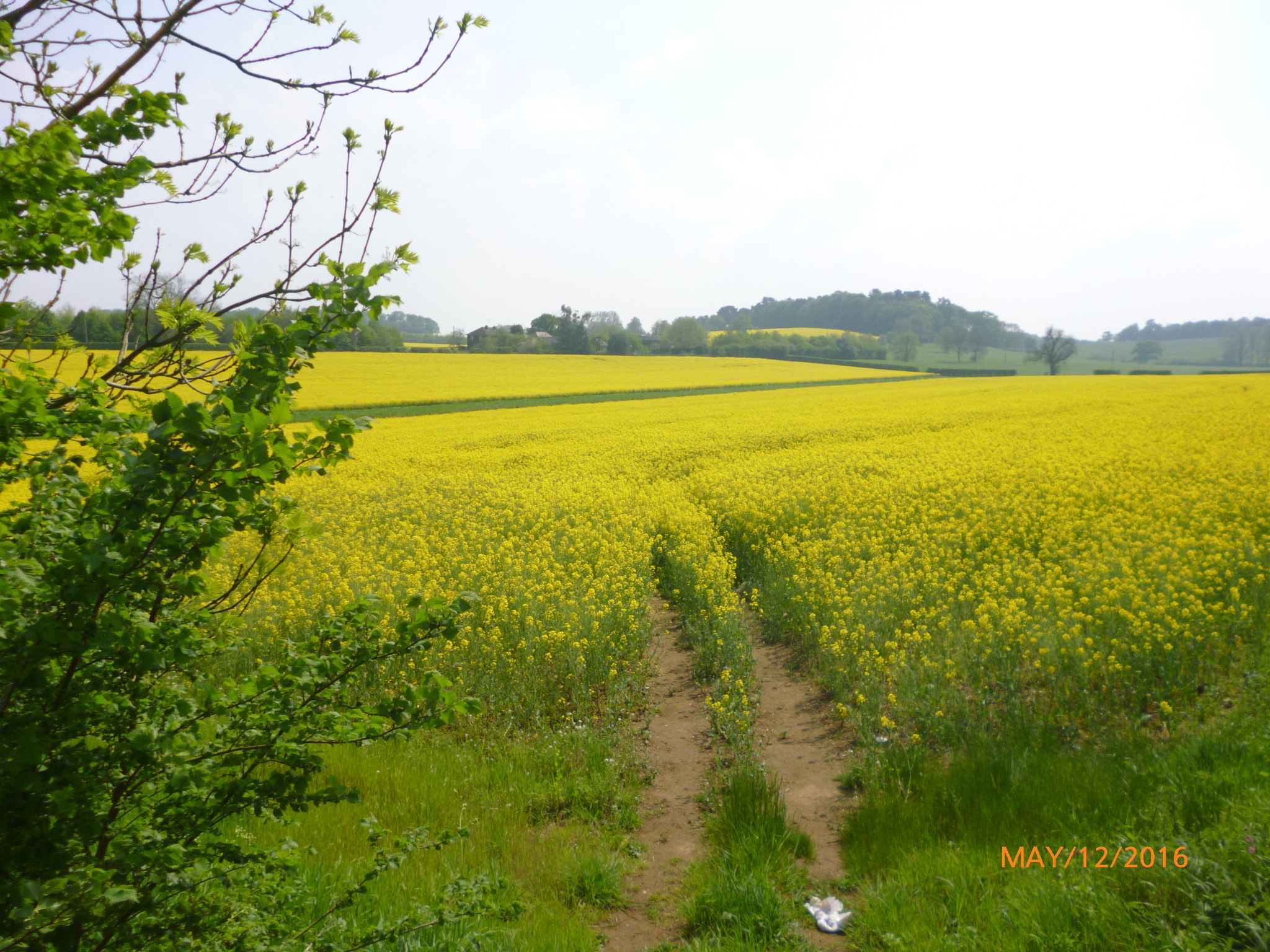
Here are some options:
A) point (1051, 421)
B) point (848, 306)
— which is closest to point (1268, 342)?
point (848, 306)

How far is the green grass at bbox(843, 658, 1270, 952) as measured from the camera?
2.79m

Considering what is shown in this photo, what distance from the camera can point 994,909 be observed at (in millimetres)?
3074

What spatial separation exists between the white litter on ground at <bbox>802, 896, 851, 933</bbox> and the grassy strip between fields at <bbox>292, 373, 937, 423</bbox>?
1890cm

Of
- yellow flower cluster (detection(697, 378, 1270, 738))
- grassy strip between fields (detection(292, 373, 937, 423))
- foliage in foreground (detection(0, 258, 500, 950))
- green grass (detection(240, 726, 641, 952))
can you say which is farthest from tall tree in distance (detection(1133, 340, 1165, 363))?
foliage in foreground (detection(0, 258, 500, 950))

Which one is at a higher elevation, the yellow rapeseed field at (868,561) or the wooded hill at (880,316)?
the wooded hill at (880,316)

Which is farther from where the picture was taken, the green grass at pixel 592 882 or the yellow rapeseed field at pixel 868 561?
the yellow rapeseed field at pixel 868 561

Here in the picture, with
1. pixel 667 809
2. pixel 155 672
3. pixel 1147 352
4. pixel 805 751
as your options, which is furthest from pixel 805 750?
pixel 1147 352

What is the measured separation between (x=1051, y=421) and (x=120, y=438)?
22012 millimetres

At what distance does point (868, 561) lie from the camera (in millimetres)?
8234

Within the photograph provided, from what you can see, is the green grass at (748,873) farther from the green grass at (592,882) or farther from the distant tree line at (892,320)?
the distant tree line at (892,320)

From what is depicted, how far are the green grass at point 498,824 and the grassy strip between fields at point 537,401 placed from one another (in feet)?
54.9

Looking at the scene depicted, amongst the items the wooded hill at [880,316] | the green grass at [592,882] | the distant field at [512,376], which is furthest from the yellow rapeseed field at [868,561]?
the wooded hill at [880,316]

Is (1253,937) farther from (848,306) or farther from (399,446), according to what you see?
(848,306)

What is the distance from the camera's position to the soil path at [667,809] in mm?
3484
